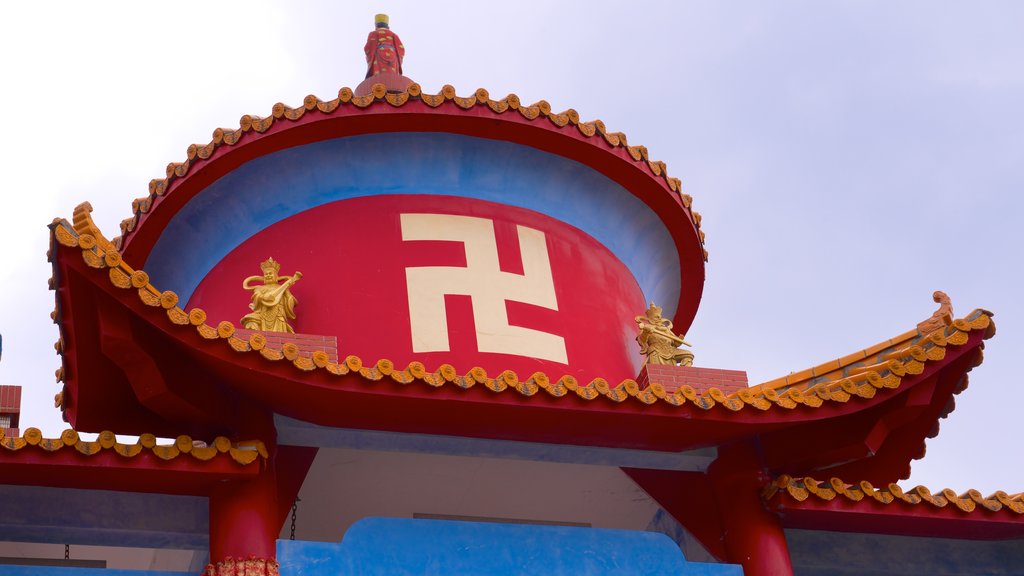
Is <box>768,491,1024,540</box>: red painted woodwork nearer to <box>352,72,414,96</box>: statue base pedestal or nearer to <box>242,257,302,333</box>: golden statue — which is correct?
<box>242,257,302,333</box>: golden statue

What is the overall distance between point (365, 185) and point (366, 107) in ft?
2.95

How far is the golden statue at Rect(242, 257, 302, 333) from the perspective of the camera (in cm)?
1031

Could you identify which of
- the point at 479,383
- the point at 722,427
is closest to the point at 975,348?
the point at 722,427

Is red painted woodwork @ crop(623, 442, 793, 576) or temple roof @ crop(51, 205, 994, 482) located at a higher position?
temple roof @ crop(51, 205, 994, 482)

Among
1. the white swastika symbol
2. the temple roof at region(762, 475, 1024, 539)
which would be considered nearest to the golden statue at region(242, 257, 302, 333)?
the white swastika symbol

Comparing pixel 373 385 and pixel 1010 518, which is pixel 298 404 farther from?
pixel 1010 518

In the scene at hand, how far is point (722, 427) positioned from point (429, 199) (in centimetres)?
416

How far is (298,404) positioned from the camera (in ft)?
28.8

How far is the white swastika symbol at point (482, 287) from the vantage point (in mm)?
10859

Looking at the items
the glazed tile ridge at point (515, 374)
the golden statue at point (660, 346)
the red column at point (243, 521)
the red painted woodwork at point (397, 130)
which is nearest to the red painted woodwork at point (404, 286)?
the golden statue at point (660, 346)

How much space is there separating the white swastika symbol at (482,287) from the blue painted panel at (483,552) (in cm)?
213

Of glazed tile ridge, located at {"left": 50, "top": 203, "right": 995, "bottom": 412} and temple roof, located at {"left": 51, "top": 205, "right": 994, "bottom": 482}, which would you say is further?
temple roof, located at {"left": 51, "top": 205, "right": 994, "bottom": 482}

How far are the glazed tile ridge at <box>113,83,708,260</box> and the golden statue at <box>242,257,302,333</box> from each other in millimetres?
1404

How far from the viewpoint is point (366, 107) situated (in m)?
11.5
